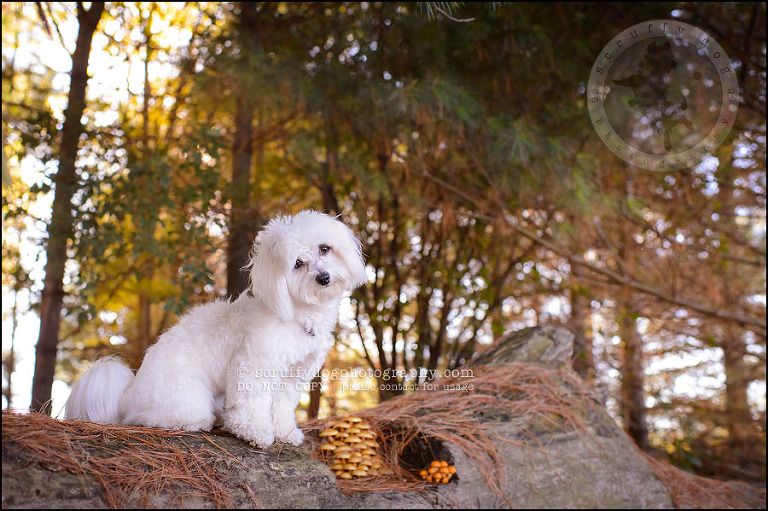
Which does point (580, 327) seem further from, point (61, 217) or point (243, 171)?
point (61, 217)

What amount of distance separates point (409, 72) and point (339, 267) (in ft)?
8.43

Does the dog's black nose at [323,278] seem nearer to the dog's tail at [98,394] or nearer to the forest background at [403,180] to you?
the dog's tail at [98,394]

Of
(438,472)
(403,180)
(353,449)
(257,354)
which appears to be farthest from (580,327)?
(257,354)

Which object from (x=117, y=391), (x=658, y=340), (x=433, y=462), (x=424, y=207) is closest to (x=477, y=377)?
(x=433, y=462)

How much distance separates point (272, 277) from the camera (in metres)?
2.49

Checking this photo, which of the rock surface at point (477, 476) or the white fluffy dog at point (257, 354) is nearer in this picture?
the rock surface at point (477, 476)

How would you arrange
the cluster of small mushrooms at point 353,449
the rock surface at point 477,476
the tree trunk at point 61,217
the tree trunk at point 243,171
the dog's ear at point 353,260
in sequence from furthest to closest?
1. the tree trunk at point 243,171
2. the tree trunk at point 61,217
3. the cluster of small mushrooms at point 353,449
4. the dog's ear at point 353,260
5. the rock surface at point 477,476

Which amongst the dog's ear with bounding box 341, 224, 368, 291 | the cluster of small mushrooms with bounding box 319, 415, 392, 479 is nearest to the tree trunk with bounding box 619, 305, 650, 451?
the cluster of small mushrooms with bounding box 319, 415, 392, 479

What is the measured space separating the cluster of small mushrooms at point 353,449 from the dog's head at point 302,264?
2.66ft

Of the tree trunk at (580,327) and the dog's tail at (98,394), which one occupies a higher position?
the tree trunk at (580,327)

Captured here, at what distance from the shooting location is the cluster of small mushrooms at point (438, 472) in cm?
291

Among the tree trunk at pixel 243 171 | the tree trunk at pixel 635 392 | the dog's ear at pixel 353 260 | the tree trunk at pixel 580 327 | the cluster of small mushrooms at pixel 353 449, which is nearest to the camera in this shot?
the dog's ear at pixel 353 260

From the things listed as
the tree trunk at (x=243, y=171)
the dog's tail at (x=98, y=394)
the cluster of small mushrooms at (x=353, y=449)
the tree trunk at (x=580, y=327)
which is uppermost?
the tree trunk at (x=243, y=171)

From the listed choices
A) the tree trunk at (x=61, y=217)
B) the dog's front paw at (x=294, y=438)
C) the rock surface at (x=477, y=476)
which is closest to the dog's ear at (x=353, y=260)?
the dog's front paw at (x=294, y=438)
